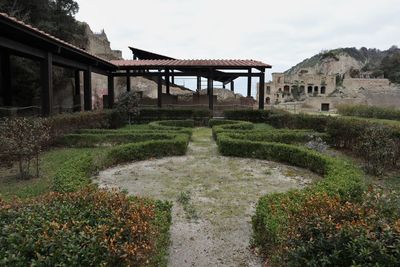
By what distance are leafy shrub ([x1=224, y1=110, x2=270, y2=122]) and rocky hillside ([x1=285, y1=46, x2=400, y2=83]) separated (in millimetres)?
43198

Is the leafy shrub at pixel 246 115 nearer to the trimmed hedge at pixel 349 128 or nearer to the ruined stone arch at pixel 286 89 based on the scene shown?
the trimmed hedge at pixel 349 128

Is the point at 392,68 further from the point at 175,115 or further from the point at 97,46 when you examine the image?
the point at 175,115

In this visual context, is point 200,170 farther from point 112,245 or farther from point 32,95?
point 32,95

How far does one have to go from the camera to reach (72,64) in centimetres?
1479

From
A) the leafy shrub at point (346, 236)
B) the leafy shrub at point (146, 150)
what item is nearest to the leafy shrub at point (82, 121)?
the leafy shrub at point (146, 150)

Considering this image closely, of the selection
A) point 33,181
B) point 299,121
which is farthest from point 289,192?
point 299,121

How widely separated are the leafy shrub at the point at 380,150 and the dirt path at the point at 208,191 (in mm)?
1670

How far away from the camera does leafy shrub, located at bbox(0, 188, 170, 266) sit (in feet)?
7.77

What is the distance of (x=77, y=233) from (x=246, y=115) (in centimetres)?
1876

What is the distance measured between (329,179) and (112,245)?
4.48 m

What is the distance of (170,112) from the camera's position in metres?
20.8

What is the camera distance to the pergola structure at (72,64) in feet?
31.5

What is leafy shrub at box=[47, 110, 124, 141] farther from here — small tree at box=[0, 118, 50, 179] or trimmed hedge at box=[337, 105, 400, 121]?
trimmed hedge at box=[337, 105, 400, 121]

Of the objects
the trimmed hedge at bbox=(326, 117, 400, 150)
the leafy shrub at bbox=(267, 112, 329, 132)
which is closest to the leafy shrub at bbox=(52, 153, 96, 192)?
the trimmed hedge at bbox=(326, 117, 400, 150)
